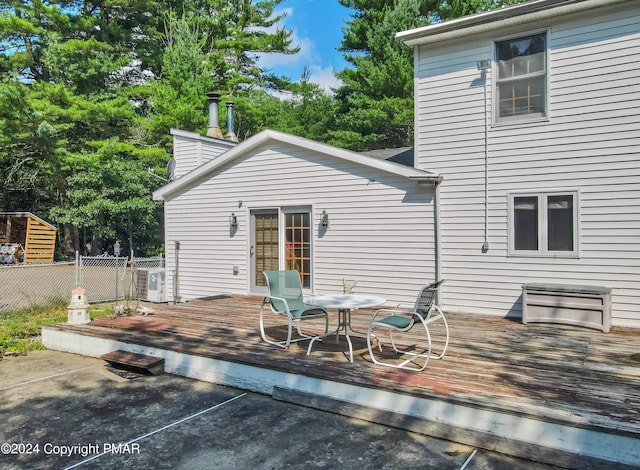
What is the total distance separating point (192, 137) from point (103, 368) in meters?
6.43

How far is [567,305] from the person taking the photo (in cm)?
587

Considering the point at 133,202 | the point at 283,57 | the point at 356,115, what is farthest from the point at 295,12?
the point at 133,202

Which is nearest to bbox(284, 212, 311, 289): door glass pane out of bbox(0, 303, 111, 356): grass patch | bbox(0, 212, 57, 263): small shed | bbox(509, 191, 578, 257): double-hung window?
bbox(509, 191, 578, 257): double-hung window

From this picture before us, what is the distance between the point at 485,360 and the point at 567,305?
223cm

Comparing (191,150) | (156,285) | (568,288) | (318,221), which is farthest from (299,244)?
(568,288)

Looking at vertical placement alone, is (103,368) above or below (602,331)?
below

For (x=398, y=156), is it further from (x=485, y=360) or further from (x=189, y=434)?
(x=189, y=434)

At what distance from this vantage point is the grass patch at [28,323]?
6.26 metres

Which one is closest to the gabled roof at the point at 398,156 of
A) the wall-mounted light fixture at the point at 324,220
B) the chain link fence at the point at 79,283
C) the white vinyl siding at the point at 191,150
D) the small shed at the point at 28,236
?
the wall-mounted light fixture at the point at 324,220

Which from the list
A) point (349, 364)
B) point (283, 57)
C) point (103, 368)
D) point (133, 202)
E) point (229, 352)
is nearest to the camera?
point (349, 364)

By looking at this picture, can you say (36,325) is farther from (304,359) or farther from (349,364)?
(349,364)

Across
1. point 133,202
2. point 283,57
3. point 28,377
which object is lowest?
point 28,377

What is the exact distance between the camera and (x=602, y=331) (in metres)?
5.63

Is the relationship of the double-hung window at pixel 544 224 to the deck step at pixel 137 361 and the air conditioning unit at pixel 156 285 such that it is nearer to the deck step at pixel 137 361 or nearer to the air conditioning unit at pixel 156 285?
the deck step at pixel 137 361
